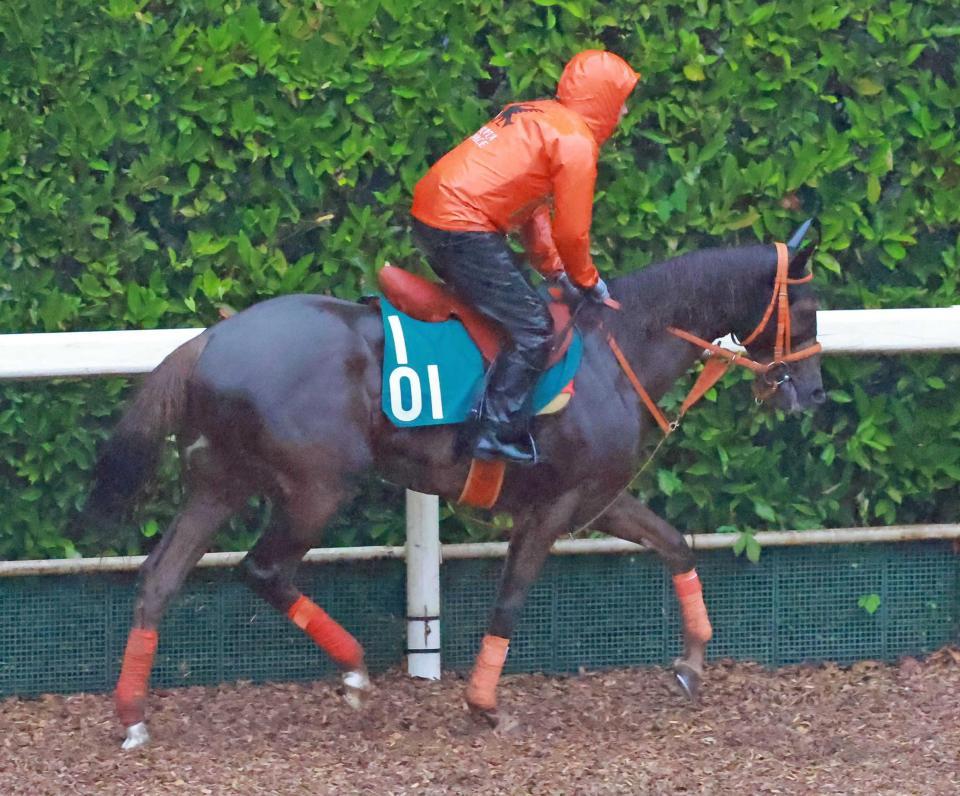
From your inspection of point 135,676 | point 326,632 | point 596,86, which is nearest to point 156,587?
point 135,676

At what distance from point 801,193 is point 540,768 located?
2635 millimetres

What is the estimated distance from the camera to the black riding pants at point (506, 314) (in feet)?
16.5

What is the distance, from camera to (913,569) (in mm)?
6414

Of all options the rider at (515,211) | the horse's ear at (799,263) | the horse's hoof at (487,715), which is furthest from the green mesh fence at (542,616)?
the horse's ear at (799,263)

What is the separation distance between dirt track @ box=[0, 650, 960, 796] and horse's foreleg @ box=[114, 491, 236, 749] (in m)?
0.20

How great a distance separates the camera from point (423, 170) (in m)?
5.89

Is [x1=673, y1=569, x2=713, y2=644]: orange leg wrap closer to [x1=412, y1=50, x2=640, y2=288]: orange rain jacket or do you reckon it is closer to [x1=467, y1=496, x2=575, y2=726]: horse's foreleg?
[x1=467, y1=496, x2=575, y2=726]: horse's foreleg

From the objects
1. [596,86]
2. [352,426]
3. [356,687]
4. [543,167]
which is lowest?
[356,687]

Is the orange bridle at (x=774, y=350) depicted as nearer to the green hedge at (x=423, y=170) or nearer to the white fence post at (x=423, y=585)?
the green hedge at (x=423, y=170)

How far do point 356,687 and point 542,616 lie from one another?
0.99 m

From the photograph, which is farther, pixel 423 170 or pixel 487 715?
pixel 423 170

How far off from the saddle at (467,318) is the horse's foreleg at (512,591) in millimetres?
236

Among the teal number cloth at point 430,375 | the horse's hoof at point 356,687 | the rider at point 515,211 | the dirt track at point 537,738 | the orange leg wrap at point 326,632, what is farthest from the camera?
the horse's hoof at point 356,687

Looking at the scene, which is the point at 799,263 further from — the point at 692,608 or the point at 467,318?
the point at 692,608
